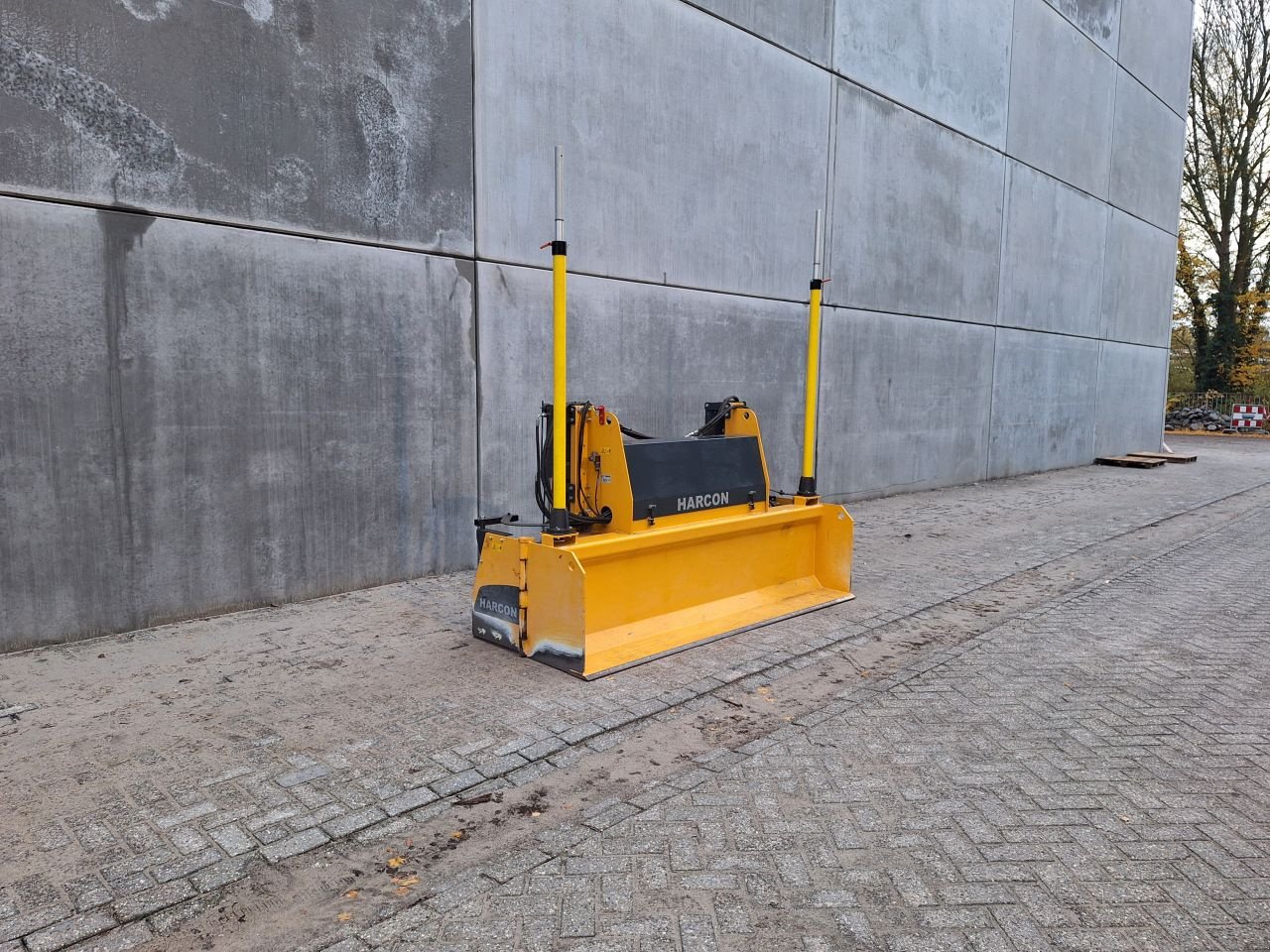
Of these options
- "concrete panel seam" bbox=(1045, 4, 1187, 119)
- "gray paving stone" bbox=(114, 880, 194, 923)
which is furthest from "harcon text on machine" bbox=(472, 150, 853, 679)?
"concrete panel seam" bbox=(1045, 4, 1187, 119)

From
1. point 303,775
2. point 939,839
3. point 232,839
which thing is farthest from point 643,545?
point 232,839

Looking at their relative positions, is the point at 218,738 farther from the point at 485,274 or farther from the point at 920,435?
the point at 920,435

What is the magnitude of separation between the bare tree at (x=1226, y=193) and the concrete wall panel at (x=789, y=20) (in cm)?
2647

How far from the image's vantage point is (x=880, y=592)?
6.70 metres

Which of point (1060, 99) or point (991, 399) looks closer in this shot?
point (991, 399)

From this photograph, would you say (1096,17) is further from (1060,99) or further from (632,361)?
(632,361)

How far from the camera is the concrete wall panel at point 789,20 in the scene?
29.3 ft

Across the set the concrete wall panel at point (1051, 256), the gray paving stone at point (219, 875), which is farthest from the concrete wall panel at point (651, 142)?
the concrete wall panel at point (1051, 256)

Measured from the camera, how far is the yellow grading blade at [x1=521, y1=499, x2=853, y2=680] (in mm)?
4676

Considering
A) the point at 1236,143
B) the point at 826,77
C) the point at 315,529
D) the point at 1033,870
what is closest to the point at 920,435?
the point at 826,77

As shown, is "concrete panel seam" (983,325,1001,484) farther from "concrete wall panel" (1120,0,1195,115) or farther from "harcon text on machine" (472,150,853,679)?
"harcon text on machine" (472,150,853,679)

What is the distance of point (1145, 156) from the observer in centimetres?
1823

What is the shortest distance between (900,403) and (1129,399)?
10168mm

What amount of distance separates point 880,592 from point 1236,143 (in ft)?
105
